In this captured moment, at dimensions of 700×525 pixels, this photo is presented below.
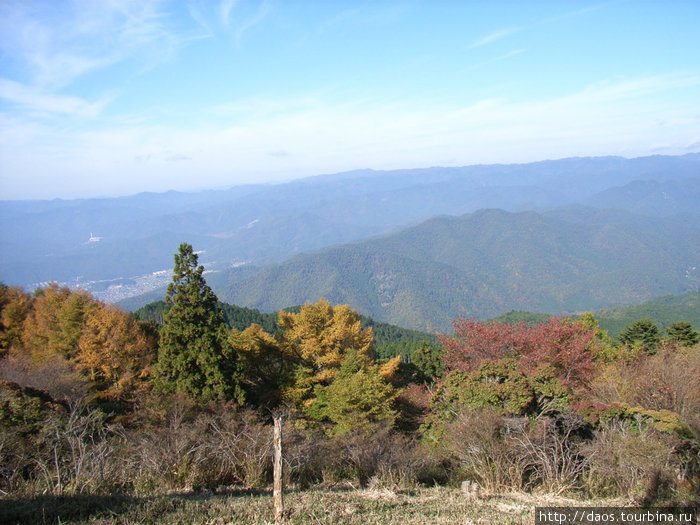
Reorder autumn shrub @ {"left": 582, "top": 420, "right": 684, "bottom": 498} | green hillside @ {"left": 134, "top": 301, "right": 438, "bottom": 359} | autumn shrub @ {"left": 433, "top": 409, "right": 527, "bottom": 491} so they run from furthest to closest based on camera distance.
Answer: green hillside @ {"left": 134, "top": 301, "right": 438, "bottom": 359}
autumn shrub @ {"left": 433, "top": 409, "right": 527, "bottom": 491}
autumn shrub @ {"left": 582, "top": 420, "right": 684, "bottom": 498}

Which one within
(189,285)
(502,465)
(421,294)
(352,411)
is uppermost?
(189,285)

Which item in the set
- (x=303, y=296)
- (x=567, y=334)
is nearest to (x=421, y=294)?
(x=303, y=296)

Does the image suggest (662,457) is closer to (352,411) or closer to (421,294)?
(352,411)

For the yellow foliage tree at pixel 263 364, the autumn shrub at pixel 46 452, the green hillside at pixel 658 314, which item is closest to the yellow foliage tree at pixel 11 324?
the yellow foliage tree at pixel 263 364

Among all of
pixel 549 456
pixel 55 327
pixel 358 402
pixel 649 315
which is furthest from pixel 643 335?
pixel 649 315

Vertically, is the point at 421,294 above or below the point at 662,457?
below

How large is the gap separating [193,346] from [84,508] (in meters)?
12.8

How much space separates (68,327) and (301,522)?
81.8ft

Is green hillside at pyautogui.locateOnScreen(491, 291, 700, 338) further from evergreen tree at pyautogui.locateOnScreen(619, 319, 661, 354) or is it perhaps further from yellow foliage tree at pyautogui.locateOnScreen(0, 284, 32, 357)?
yellow foliage tree at pyautogui.locateOnScreen(0, 284, 32, 357)

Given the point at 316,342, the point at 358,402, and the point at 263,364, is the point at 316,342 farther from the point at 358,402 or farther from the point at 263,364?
the point at 358,402

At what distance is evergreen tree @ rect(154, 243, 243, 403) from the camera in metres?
18.6

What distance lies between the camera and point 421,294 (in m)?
198

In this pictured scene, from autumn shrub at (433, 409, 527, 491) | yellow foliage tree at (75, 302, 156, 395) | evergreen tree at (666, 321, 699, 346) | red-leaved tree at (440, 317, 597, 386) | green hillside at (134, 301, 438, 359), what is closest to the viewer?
autumn shrub at (433, 409, 527, 491)

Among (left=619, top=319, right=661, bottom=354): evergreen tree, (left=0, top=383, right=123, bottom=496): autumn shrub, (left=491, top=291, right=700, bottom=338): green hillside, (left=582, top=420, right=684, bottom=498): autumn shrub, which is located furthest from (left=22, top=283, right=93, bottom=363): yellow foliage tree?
(left=491, top=291, right=700, bottom=338): green hillside
